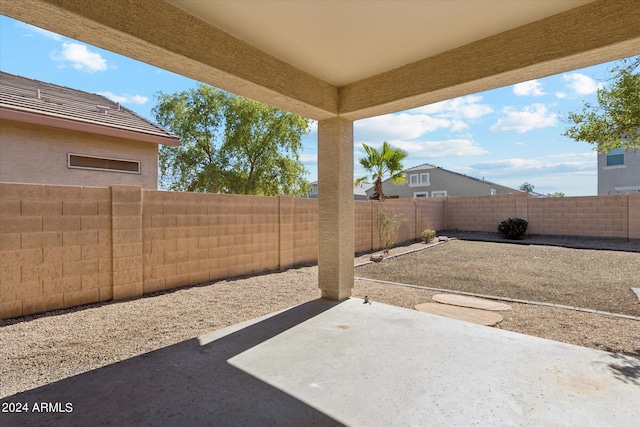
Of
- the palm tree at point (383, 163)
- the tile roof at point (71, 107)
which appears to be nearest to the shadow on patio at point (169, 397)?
the tile roof at point (71, 107)

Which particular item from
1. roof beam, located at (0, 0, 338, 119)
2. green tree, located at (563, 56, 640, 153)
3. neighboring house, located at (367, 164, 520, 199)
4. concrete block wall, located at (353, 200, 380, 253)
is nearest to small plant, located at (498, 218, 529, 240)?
concrete block wall, located at (353, 200, 380, 253)

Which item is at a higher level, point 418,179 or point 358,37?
point 418,179

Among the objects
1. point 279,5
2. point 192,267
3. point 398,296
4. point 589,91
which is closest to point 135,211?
point 192,267

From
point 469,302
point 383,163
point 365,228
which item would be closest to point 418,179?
point 383,163

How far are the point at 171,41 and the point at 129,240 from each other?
3377 mm

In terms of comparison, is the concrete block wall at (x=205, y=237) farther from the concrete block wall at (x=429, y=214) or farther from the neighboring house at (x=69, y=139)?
the concrete block wall at (x=429, y=214)

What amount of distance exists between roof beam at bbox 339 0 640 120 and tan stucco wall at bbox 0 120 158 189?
22.7ft

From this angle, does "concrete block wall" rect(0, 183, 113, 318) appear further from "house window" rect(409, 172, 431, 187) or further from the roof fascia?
"house window" rect(409, 172, 431, 187)

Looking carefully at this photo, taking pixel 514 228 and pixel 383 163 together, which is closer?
pixel 514 228

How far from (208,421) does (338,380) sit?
1.03m

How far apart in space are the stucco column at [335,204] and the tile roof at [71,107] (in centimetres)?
579

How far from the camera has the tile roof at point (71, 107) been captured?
22.5ft

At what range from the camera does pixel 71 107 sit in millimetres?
7945

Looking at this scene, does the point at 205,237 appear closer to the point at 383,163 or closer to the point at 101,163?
the point at 101,163
